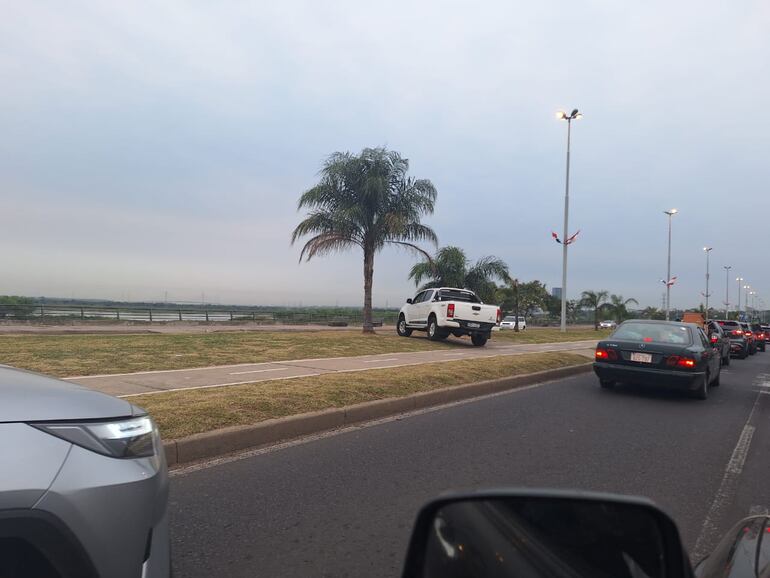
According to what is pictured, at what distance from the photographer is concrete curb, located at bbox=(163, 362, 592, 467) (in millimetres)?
5527

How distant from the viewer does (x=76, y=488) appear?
2078 mm

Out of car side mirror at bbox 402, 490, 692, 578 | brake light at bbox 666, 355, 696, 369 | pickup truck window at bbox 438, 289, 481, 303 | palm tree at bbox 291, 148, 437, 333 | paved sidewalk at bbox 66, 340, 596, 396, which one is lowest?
paved sidewalk at bbox 66, 340, 596, 396

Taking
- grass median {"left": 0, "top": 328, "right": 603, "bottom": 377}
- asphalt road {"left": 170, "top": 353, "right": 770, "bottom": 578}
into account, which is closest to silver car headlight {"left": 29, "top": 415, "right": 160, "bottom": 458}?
asphalt road {"left": 170, "top": 353, "right": 770, "bottom": 578}

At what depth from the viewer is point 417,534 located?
1688 millimetres

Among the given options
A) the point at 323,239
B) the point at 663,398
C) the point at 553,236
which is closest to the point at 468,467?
the point at 663,398

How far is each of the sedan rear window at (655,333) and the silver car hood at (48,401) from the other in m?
9.76

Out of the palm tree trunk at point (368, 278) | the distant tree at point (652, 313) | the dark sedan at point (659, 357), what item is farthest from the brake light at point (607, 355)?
the distant tree at point (652, 313)

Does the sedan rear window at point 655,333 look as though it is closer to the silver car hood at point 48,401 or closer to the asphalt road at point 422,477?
the asphalt road at point 422,477

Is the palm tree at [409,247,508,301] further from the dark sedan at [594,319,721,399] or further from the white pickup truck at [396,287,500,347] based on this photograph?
the dark sedan at [594,319,721,399]

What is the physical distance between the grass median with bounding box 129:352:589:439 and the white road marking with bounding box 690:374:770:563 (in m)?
4.27

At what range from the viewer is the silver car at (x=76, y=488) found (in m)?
1.95

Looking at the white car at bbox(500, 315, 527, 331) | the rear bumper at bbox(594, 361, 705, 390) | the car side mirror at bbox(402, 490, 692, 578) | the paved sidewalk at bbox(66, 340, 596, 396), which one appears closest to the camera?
the car side mirror at bbox(402, 490, 692, 578)

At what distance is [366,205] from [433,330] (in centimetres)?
548

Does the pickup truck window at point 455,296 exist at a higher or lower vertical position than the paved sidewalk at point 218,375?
higher
